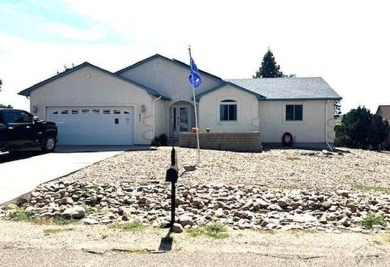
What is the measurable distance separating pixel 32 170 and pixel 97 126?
10604 mm

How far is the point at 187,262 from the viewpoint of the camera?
5.02 m

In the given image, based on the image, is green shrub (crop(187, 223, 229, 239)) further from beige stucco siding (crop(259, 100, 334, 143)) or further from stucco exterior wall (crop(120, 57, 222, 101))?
stucco exterior wall (crop(120, 57, 222, 101))

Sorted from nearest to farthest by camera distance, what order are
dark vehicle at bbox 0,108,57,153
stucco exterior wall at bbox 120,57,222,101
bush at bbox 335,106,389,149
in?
dark vehicle at bbox 0,108,57,153
stucco exterior wall at bbox 120,57,222,101
bush at bbox 335,106,389,149

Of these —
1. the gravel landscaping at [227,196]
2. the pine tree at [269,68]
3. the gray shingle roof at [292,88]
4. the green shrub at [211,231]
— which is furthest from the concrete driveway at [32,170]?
the pine tree at [269,68]

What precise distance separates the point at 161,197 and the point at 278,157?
33.7 feet

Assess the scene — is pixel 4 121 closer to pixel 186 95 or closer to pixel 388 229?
pixel 186 95

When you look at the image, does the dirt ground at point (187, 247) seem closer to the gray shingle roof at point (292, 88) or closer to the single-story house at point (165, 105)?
the single-story house at point (165, 105)

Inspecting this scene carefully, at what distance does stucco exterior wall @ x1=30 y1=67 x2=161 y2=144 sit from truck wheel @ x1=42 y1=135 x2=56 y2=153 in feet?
14.8

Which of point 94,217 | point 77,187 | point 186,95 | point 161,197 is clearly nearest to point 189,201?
point 161,197

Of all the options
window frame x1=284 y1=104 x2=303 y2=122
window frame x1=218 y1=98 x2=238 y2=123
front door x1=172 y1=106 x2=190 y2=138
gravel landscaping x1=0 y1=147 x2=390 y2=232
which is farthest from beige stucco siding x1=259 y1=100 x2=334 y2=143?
gravel landscaping x1=0 y1=147 x2=390 y2=232

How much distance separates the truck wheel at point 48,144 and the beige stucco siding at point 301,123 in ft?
41.2

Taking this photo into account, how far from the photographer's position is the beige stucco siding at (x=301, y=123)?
82.6ft

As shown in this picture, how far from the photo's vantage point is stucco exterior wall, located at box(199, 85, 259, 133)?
24875mm

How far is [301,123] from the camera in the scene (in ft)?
83.1
